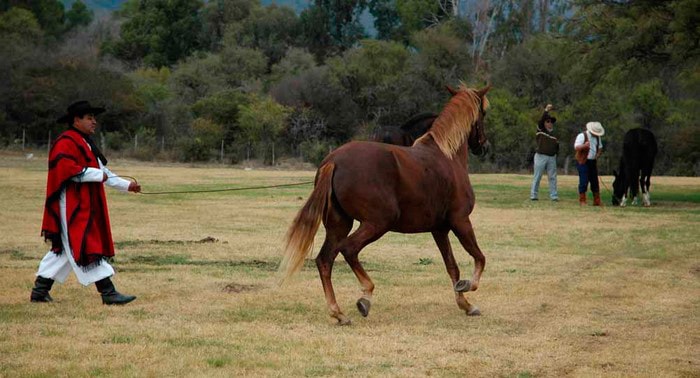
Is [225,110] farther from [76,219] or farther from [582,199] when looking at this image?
[76,219]

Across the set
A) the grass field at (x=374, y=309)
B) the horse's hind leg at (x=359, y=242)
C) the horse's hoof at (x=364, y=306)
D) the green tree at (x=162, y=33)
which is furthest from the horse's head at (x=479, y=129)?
the green tree at (x=162, y=33)

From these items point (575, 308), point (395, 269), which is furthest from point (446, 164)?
point (395, 269)

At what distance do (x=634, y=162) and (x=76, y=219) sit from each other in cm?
1787

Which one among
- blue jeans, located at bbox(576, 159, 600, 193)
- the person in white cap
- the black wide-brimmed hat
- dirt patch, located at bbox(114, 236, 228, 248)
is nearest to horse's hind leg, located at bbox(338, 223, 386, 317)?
the black wide-brimmed hat

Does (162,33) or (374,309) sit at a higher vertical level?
(162,33)

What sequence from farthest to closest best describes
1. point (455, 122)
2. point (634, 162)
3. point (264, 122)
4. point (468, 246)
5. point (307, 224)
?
1. point (264, 122)
2. point (634, 162)
3. point (455, 122)
4. point (468, 246)
5. point (307, 224)

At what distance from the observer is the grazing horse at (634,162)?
25328 mm

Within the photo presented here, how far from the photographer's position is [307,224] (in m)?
9.70

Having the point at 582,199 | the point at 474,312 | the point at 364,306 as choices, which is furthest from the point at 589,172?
the point at 364,306

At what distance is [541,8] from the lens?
84375mm

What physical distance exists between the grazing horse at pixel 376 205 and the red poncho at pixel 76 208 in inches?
75.8

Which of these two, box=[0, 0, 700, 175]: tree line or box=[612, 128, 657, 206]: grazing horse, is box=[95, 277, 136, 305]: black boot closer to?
box=[612, 128, 657, 206]: grazing horse

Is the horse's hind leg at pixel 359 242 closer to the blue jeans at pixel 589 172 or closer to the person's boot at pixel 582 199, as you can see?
the blue jeans at pixel 589 172

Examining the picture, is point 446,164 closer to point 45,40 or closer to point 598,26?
point 598,26
